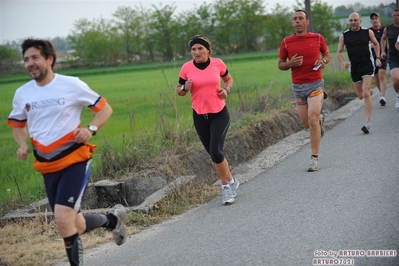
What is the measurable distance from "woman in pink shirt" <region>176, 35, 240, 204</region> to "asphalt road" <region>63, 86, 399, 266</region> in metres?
0.48

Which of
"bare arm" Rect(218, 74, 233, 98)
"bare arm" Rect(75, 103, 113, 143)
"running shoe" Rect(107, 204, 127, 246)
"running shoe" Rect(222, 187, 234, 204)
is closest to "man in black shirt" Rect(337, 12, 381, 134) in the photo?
"bare arm" Rect(218, 74, 233, 98)

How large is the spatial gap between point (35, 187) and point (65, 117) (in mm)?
4158

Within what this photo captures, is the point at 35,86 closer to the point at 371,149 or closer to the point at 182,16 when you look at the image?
the point at 371,149

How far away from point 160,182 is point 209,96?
1.51 m

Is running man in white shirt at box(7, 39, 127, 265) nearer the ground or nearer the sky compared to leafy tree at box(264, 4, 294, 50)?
nearer the sky

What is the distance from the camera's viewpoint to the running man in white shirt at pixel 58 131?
→ 238 inches

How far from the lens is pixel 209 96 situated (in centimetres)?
903

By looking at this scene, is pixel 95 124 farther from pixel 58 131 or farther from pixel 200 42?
pixel 200 42

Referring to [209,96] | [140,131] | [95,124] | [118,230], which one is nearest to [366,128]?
[140,131]

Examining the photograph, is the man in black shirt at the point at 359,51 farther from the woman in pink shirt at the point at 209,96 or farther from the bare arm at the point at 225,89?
the woman in pink shirt at the point at 209,96

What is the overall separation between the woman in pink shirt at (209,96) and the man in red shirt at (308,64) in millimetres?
1866

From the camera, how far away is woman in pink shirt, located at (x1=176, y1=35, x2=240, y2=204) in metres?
9.02

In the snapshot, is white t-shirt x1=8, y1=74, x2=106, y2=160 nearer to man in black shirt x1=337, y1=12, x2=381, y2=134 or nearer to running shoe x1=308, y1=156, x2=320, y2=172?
running shoe x1=308, y1=156, x2=320, y2=172

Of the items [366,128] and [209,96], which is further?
[366,128]
